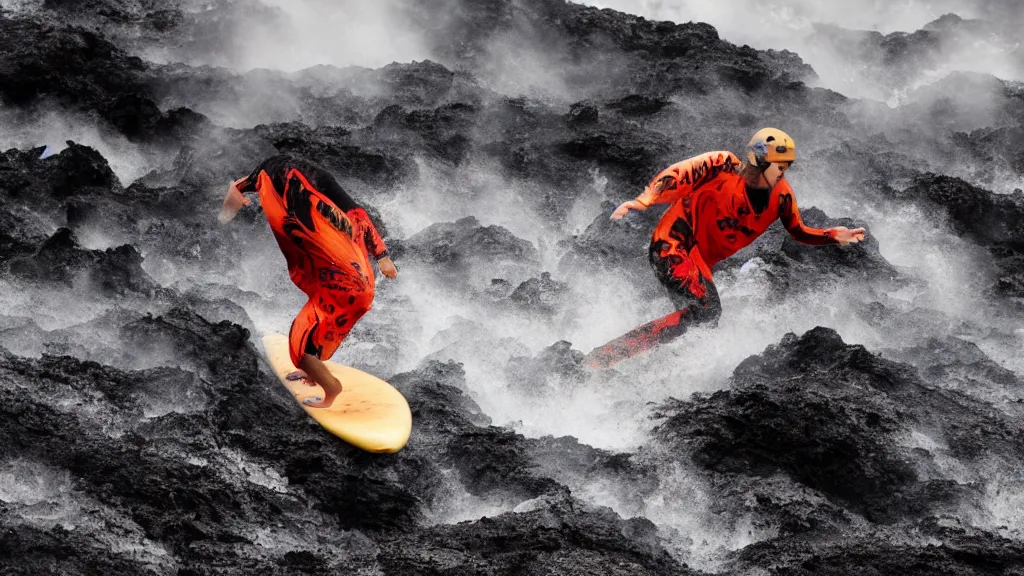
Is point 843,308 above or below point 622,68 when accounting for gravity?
below

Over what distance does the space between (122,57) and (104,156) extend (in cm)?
107

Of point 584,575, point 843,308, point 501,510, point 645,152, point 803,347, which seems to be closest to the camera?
point 584,575

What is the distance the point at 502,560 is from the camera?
4.73 metres

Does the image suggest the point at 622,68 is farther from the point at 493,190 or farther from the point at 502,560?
the point at 502,560

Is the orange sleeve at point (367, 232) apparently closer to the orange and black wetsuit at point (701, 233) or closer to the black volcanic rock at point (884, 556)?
the orange and black wetsuit at point (701, 233)

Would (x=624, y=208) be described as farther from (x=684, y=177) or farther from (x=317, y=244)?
(x=317, y=244)

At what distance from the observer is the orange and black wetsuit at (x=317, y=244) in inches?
221

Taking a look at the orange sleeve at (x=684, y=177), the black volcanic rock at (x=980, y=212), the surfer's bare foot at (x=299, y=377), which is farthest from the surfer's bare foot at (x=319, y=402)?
the black volcanic rock at (x=980, y=212)

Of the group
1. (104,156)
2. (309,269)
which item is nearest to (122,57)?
(104,156)

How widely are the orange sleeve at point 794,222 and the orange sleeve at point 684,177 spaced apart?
0.98 feet

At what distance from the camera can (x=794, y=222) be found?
21.9ft

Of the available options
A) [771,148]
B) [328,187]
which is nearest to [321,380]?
[328,187]

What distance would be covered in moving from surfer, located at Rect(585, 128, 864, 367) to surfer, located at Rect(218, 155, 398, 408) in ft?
4.94

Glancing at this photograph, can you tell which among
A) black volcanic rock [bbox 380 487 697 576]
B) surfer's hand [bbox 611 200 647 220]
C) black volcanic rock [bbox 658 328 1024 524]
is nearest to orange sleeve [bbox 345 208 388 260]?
surfer's hand [bbox 611 200 647 220]
